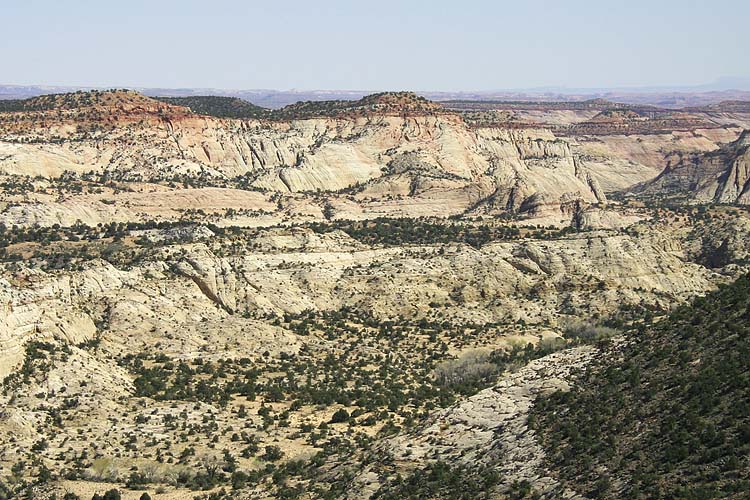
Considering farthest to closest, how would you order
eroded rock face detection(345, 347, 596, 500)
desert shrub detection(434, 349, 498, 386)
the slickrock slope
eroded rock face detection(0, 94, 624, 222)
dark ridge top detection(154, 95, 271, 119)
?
dark ridge top detection(154, 95, 271, 119) < the slickrock slope < eroded rock face detection(0, 94, 624, 222) < desert shrub detection(434, 349, 498, 386) < eroded rock face detection(345, 347, 596, 500)

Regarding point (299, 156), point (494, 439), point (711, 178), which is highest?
point (299, 156)

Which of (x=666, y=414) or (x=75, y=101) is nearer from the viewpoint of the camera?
(x=666, y=414)

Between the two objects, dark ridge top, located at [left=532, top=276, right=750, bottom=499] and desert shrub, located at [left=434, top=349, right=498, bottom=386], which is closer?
dark ridge top, located at [left=532, top=276, right=750, bottom=499]

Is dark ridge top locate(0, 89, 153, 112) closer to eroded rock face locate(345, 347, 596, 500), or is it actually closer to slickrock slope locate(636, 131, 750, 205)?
slickrock slope locate(636, 131, 750, 205)

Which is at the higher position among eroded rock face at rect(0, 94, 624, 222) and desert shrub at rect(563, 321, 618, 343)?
eroded rock face at rect(0, 94, 624, 222)

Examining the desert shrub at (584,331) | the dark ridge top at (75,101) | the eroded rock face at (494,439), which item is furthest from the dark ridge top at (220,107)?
the eroded rock face at (494,439)

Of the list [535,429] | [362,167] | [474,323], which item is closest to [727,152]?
[362,167]

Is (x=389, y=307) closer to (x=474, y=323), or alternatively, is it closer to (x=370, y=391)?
(x=474, y=323)

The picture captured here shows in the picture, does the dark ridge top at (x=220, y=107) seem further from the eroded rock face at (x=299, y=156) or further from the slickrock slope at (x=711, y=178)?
the slickrock slope at (x=711, y=178)

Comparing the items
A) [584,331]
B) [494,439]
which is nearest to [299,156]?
[584,331]

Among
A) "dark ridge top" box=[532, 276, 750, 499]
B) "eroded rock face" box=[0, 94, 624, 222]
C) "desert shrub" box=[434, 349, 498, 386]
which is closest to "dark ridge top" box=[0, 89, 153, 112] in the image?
"eroded rock face" box=[0, 94, 624, 222]

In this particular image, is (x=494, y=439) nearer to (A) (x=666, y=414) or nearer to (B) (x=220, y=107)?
(A) (x=666, y=414)
